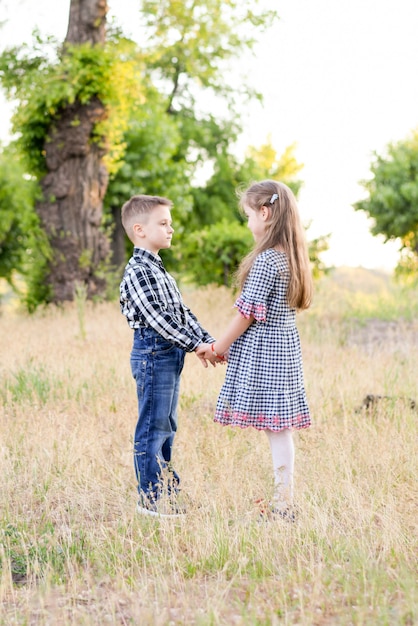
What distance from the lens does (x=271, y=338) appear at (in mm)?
4172

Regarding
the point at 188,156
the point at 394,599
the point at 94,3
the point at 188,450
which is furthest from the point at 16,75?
the point at 394,599

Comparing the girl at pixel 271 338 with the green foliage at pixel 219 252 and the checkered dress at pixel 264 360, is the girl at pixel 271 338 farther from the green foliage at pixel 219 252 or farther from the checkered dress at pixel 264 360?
the green foliage at pixel 219 252

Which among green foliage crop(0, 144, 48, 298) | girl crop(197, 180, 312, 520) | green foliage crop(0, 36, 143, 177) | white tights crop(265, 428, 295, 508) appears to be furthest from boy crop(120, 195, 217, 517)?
green foliage crop(0, 144, 48, 298)

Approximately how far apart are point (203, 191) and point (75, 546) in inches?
811

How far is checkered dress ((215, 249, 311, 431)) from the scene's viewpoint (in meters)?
4.13

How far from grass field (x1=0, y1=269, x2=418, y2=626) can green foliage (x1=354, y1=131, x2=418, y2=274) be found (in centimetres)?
1452

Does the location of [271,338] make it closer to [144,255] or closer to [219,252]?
[144,255]

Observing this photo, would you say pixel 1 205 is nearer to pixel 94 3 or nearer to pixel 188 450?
pixel 94 3

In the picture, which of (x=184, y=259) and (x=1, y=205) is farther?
(x=1, y=205)

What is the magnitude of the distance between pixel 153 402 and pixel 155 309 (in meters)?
0.53

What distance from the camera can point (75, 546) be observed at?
3816mm

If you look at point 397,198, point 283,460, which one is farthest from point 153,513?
point 397,198

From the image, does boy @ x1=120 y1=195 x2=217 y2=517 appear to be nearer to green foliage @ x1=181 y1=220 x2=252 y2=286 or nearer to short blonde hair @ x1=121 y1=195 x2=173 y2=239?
short blonde hair @ x1=121 y1=195 x2=173 y2=239

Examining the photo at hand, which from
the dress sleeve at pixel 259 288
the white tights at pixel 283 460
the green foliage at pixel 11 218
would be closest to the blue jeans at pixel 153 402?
the dress sleeve at pixel 259 288
